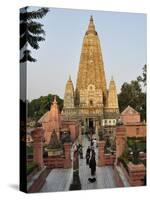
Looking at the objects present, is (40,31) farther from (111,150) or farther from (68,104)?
(111,150)

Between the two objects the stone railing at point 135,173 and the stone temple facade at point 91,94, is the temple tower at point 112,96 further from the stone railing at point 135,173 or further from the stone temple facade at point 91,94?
the stone railing at point 135,173

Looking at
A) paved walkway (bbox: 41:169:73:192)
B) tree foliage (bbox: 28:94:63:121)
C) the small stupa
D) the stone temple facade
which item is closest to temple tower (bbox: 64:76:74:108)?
the stone temple facade

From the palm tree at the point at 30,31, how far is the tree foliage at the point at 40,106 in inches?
24.4

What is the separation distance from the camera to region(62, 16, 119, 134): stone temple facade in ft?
33.4

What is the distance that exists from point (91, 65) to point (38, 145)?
1568mm

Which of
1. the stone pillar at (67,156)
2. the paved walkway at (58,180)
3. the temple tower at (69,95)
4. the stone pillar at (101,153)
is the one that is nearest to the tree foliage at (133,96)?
the stone pillar at (101,153)

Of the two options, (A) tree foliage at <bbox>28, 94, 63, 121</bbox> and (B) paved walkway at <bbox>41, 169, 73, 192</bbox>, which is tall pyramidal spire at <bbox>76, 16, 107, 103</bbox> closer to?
(A) tree foliage at <bbox>28, 94, 63, 121</bbox>


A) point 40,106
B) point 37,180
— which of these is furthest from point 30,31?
point 37,180

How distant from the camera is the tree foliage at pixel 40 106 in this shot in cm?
977

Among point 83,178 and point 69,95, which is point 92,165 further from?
point 69,95

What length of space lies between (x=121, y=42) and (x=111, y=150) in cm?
176

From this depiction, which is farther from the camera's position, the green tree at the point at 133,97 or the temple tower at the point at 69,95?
the green tree at the point at 133,97

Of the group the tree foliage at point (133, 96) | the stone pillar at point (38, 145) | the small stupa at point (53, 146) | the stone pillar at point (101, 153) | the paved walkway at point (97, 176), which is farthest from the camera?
the tree foliage at point (133, 96)

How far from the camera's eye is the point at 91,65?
34.1ft
